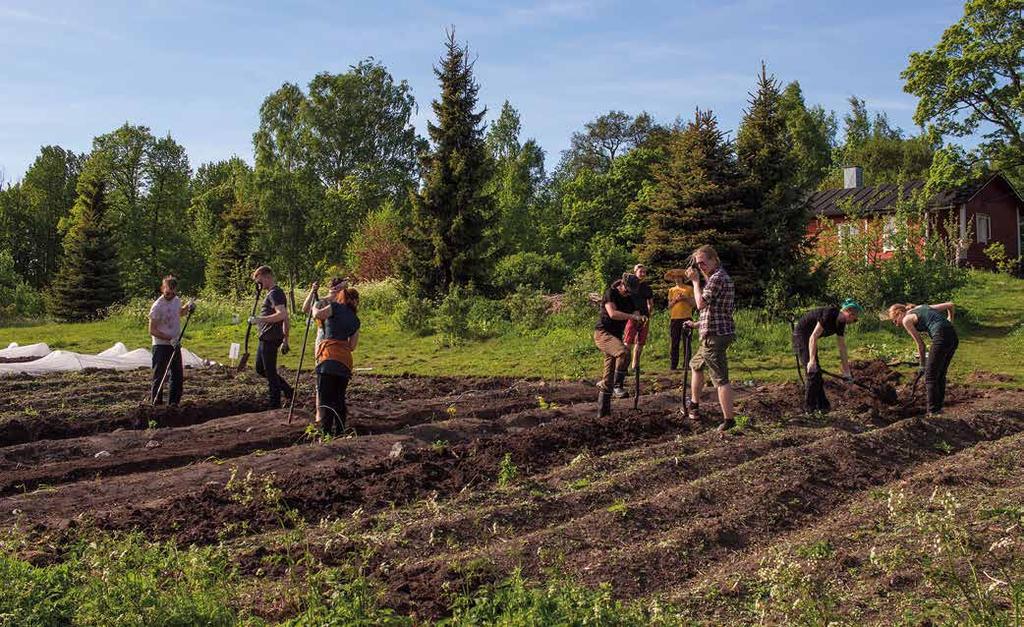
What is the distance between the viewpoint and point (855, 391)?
12438 mm

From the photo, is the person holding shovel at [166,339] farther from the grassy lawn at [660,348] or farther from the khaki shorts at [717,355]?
the khaki shorts at [717,355]

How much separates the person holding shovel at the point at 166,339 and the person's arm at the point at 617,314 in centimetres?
547

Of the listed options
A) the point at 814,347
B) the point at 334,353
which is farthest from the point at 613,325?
the point at 334,353

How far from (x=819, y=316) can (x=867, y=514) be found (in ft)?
14.9

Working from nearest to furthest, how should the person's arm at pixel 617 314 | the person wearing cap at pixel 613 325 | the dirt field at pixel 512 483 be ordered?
the dirt field at pixel 512 483, the person wearing cap at pixel 613 325, the person's arm at pixel 617 314

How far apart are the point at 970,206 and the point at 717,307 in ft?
104

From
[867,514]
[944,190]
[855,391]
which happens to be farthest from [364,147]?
[867,514]

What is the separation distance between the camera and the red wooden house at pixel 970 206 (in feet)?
114

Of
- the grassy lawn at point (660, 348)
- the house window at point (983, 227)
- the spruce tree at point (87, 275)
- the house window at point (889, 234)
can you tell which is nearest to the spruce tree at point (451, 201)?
the grassy lawn at point (660, 348)

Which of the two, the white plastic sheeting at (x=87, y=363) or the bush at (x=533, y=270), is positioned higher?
the bush at (x=533, y=270)

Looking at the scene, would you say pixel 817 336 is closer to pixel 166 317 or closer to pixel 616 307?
pixel 616 307

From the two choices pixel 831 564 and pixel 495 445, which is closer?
pixel 831 564

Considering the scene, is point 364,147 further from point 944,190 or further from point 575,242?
point 944,190

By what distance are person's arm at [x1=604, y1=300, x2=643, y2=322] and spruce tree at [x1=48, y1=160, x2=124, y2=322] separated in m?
32.7
